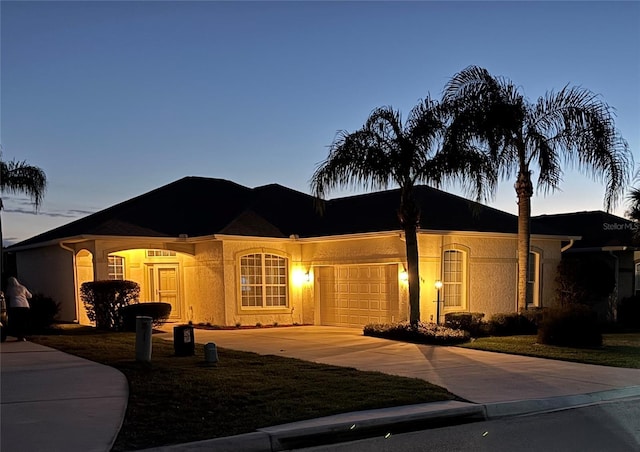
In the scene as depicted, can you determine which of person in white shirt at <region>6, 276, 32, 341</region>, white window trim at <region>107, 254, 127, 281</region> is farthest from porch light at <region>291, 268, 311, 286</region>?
person in white shirt at <region>6, 276, 32, 341</region>

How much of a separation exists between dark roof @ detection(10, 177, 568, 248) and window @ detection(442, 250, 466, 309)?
907 millimetres

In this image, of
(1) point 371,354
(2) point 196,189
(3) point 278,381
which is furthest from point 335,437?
(2) point 196,189

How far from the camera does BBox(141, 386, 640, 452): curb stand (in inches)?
260

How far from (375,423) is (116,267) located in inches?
649

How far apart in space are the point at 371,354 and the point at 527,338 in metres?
5.42

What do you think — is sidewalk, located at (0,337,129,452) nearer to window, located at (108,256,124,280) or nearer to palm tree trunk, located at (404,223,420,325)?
palm tree trunk, located at (404,223,420,325)

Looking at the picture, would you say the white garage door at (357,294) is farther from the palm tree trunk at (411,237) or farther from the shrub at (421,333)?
the palm tree trunk at (411,237)

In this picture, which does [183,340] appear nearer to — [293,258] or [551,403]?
[551,403]

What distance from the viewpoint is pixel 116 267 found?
21750 mm

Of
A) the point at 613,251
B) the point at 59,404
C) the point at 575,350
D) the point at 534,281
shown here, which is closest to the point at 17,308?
the point at 59,404

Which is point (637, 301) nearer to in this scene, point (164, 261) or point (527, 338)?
point (527, 338)

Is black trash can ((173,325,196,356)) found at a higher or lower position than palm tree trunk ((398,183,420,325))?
lower

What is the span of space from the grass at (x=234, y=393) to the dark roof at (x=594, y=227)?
14.9 metres

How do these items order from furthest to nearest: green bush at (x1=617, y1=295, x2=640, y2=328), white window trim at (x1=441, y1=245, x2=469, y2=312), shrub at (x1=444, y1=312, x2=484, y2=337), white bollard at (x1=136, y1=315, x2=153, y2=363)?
green bush at (x1=617, y1=295, x2=640, y2=328) → white window trim at (x1=441, y1=245, x2=469, y2=312) → shrub at (x1=444, y1=312, x2=484, y2=337) → white bollard at (x1=136, y1=315, x2=153, y2=363)
